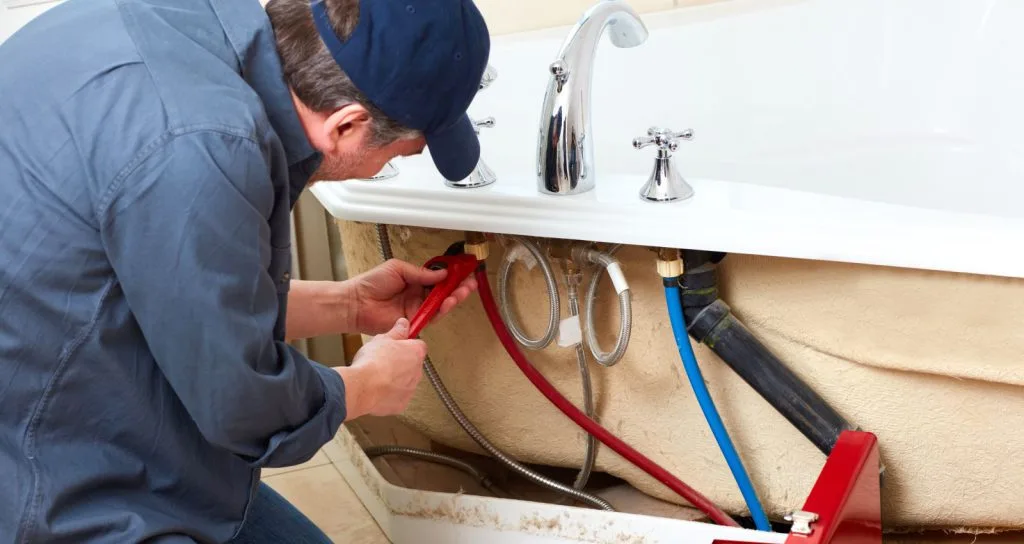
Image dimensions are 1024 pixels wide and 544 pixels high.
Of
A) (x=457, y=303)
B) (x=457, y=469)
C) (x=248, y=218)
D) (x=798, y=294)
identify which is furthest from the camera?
(x=457, y=469)

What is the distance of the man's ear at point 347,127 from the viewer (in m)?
0.83

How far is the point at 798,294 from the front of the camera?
1.06 meters

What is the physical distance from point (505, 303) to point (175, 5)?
532 millimetres

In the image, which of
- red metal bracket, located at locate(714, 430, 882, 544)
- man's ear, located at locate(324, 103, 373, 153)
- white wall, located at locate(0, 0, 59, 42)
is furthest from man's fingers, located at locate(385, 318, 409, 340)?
white wall, located at locate(0, 0, 59, 42)

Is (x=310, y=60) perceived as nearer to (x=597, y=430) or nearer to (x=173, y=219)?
(x=173, y=219)

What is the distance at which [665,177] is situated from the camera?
1.04 metres

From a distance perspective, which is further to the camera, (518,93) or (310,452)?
(518,93)

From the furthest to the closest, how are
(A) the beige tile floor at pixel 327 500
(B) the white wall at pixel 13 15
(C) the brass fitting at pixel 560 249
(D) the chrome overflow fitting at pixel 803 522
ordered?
(B) the white wall at pixel 13 15, (A) the beige tile floor at pixel 327 500, (C) the brass fitting at pixel 560 249, (D) the chrome overflow fitting at pixel 803 522

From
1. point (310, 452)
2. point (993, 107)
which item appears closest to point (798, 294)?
point (310, 452)

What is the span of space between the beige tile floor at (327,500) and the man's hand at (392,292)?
1.34 feet

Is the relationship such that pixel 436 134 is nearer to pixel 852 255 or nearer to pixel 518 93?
pixel 852 255

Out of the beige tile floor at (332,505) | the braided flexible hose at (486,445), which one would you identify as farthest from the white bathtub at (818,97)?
the beige tile floor at (332,505)

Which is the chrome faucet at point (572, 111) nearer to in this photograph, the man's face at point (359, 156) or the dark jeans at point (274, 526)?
the man's face at point (359, 156)

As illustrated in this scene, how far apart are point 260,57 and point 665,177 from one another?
1.38 feet
